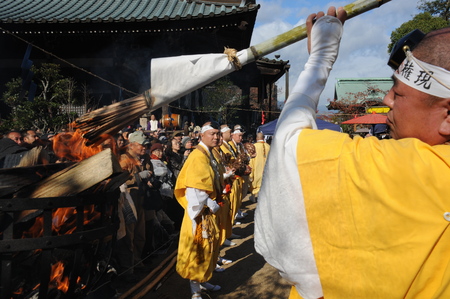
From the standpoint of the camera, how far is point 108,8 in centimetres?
1147

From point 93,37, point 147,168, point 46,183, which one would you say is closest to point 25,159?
point 46,183

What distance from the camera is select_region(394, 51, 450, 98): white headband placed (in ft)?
3.66

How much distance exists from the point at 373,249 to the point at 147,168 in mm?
5820

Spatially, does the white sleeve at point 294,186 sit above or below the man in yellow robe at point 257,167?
above

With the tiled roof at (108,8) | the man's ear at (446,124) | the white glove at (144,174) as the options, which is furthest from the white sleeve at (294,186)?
the tiled roof at (108,8)

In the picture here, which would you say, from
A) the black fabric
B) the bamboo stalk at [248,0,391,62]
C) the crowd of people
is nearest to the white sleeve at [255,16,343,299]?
the bamboo stalk at [248,0,391,62]

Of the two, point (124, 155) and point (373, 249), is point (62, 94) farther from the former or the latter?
point (373, 249)

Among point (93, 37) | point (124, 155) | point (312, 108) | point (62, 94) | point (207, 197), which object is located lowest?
point (207, 197)

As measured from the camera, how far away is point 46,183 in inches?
83.2

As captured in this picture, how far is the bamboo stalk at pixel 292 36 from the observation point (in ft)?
4.83

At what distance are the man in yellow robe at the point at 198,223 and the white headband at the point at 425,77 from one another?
11.6 feet

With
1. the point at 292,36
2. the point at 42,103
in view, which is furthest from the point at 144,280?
the point at 42,103

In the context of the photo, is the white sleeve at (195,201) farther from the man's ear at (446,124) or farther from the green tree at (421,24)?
the green tree at (421,24)

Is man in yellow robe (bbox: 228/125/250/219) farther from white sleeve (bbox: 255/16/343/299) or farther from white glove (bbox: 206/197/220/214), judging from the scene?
white sleeve (bbox: 255/16/343/299)
